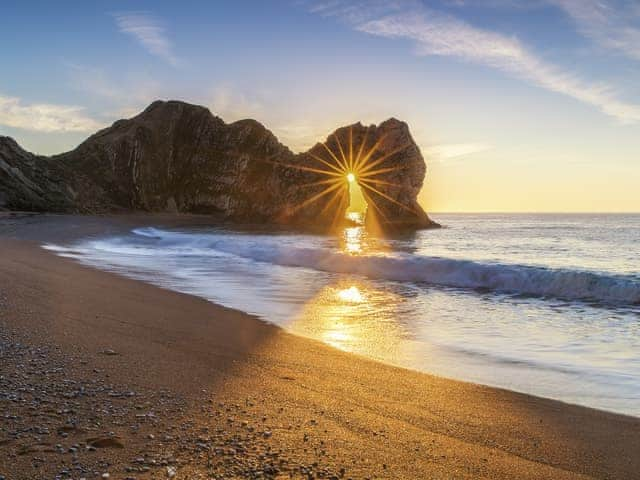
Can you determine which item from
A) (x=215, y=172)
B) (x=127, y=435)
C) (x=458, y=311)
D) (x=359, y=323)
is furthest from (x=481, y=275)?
(x=215, y=172)

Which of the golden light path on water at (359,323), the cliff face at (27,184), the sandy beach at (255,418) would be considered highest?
the cliff face at (27,184)

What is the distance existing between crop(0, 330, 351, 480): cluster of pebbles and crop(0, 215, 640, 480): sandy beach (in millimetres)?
12

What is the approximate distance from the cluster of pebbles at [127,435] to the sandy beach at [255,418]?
0.04ft

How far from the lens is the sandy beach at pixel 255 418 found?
2.93m

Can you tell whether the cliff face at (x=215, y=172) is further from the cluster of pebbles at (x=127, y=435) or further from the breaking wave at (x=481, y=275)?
the cluster of pebbles at (x=127, y=435)

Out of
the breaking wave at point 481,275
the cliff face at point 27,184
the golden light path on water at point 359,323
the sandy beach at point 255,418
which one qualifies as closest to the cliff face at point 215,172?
the cliff face at point 27,184

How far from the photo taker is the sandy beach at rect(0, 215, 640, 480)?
2.93 meters

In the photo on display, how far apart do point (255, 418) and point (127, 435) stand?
91 centimetres

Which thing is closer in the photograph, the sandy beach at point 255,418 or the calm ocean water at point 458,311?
the sandy beach at point 255,418

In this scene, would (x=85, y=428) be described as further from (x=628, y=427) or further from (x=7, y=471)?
(x=628, y=427)

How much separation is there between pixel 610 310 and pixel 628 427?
7905 millimetres

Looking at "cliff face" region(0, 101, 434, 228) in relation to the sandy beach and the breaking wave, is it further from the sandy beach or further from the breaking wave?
the sandy beach

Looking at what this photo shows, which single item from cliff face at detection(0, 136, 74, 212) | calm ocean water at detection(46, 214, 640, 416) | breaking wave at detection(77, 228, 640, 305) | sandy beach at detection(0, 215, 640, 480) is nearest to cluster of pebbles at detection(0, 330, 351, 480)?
sandy beach at detection(0, 215, 640, 480)

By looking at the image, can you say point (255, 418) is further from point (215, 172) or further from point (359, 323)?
point (215, 172)
